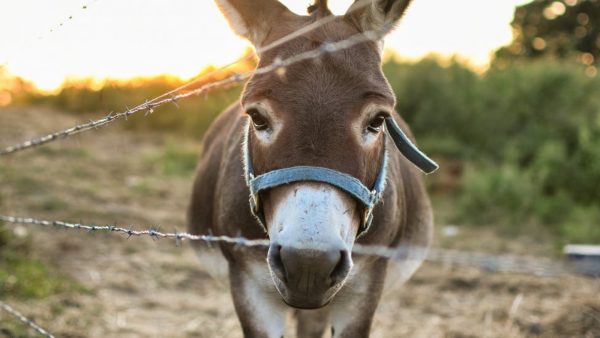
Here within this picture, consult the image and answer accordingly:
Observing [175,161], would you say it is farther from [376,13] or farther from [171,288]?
[376,13]

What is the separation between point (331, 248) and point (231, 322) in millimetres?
3187

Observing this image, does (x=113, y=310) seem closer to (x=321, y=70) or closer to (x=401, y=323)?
(x=401, y=323)

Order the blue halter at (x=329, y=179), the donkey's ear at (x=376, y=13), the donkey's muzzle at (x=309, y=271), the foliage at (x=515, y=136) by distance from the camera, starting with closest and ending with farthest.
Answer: the donkey's muzzle at (x=309, y=271)
the blue halter at (x=329, y=179)
the donkey's ear at (x=376, y=13)
the foliage at (x=515, y=136)

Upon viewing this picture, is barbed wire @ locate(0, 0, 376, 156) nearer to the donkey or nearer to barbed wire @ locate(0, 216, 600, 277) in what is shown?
the donkey

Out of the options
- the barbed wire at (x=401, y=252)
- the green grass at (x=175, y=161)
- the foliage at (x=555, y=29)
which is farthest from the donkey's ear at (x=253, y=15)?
the foliage at (x=555, y=29)

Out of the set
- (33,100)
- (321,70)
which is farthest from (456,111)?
(33,100)

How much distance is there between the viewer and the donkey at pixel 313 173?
1791 mm

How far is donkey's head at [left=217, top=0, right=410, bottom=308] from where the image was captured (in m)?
1.75

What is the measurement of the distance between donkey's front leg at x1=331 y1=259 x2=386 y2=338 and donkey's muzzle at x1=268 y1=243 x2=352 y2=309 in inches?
27.3

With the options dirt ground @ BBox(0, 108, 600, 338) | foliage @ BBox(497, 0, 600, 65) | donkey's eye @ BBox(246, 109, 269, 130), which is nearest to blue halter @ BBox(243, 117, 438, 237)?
donkey's eye @ BBox(246, 109, 269, 130)

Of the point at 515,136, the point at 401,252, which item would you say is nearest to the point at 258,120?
the point at 401,252

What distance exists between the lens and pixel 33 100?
1716cm

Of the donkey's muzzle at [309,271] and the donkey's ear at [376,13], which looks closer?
the donkey's muzzle at [309,271]

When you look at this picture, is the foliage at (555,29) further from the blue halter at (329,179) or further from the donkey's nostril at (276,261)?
the donkey's nostril at (276,261)
